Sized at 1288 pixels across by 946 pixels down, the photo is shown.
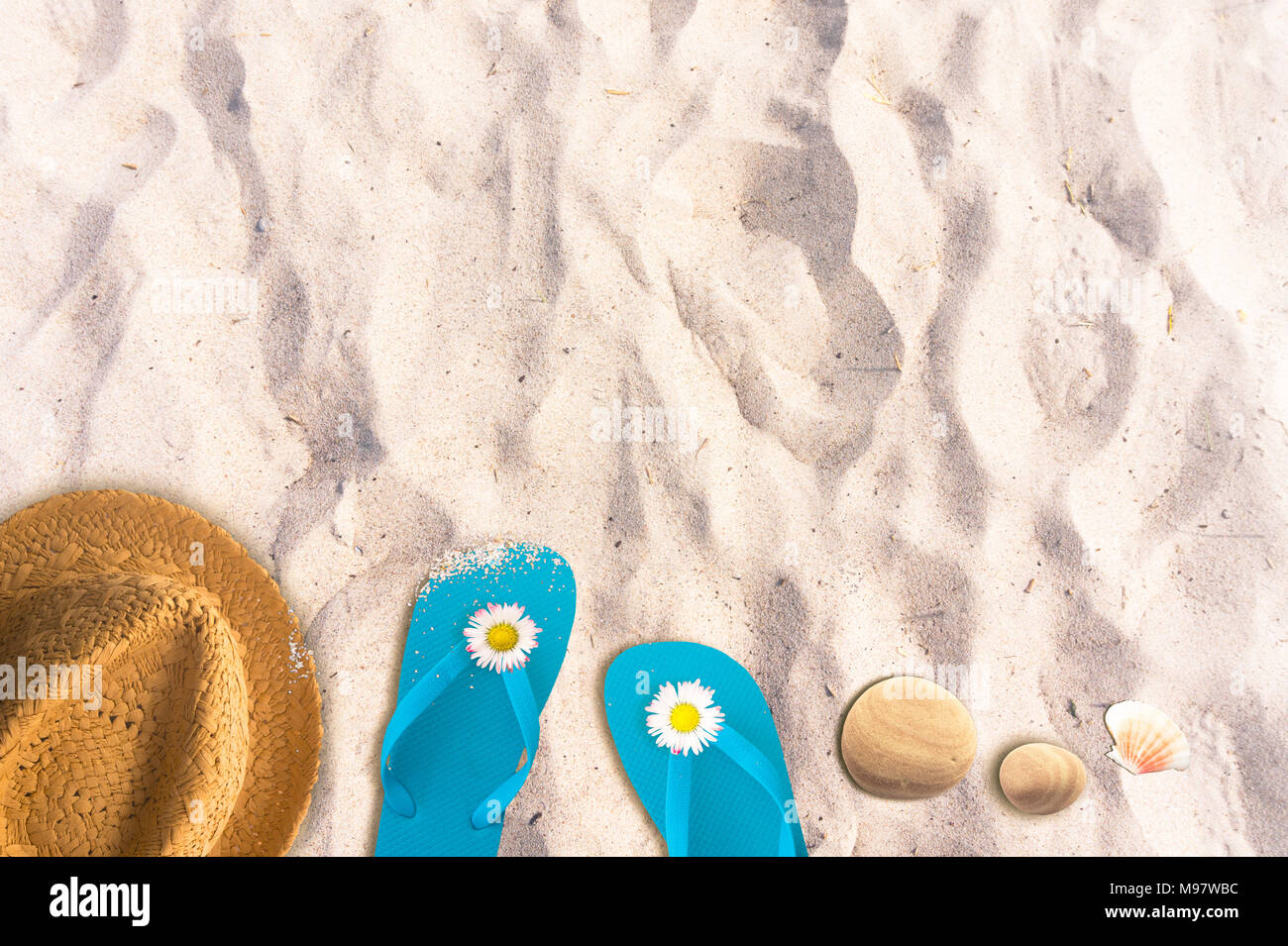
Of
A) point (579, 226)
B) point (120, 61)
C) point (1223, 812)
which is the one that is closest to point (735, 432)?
point (579, 226)

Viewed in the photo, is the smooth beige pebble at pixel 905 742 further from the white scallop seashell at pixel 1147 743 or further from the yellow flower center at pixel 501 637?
the yellow flower center at pixel 501 637

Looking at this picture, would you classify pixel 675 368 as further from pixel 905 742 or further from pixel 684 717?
pixel 905 742

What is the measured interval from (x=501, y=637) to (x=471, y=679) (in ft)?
0.46

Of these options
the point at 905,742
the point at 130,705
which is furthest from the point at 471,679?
the point at 905,742

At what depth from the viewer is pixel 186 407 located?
1.85 metres

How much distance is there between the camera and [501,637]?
1.89 meters

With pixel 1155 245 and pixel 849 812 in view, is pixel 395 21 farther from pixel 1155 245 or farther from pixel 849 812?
pixel 849 812

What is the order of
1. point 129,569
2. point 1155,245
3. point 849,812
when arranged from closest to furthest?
1. point 129,569
2. point 849,812
3. point 1155,245

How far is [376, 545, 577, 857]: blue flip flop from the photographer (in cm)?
182

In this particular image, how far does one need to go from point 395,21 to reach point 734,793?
7.39ft

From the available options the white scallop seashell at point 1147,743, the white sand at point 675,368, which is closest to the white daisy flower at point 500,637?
the white sand at point 675,368

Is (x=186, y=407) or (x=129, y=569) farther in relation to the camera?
(x=186, y=407)

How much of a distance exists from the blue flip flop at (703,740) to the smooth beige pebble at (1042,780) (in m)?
0.56

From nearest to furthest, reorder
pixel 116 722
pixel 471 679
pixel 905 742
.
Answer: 1. pixel 116 722
2. pixel 905 742
3. pixel 471 679
